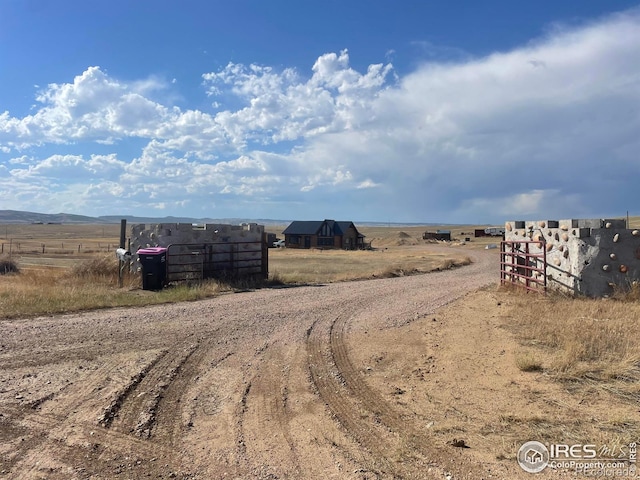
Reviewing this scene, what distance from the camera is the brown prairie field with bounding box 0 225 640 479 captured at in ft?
14.3

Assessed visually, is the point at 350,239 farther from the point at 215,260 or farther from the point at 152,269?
the point at 152,269

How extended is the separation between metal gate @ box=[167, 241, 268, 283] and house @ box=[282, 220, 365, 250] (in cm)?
5066

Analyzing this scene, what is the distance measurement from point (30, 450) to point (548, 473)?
472 centimetres

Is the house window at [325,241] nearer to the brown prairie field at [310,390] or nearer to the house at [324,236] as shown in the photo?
the house at [324,236]

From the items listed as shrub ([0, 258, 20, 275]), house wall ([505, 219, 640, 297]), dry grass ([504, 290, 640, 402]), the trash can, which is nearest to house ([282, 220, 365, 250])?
shrub ([0, 258, 20, 275])

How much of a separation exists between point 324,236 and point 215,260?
53454mm

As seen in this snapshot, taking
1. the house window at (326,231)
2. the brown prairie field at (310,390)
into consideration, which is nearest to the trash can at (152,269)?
the brown prairie field at (310,390)

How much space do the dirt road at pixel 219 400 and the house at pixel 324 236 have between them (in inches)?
2405

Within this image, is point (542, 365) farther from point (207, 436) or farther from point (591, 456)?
point (207, 436)

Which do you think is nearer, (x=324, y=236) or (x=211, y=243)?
(x=211, y=243)

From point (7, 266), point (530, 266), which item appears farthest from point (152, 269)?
point (7, 266)

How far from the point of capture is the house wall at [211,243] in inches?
722

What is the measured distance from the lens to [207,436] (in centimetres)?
486

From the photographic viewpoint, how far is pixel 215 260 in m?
19.4
